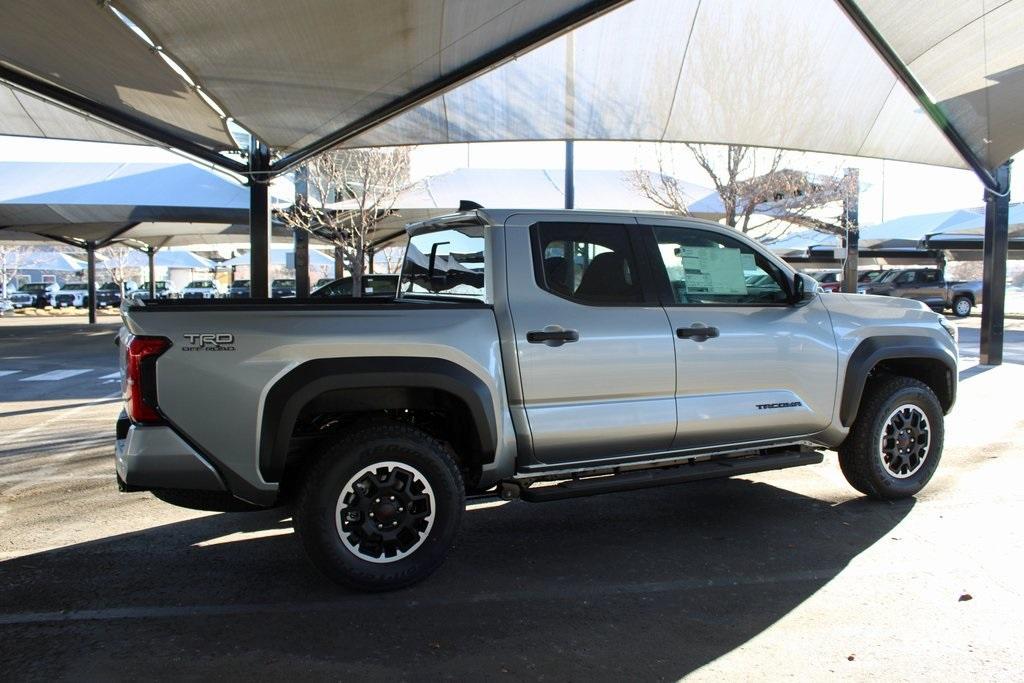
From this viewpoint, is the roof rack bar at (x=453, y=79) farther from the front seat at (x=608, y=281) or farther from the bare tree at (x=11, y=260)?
the bare tree at (x=11, y=260)

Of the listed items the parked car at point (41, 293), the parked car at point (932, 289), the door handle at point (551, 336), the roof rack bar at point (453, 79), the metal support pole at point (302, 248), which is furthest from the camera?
the parked car at point (41, 293)

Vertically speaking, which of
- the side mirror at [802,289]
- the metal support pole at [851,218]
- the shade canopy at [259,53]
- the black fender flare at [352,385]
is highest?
the shade canopy at [259,53]


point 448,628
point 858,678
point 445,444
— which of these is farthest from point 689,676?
point 445,444

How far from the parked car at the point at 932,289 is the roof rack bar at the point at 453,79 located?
25478mm

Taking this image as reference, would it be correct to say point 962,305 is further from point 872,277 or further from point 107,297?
point 107,297

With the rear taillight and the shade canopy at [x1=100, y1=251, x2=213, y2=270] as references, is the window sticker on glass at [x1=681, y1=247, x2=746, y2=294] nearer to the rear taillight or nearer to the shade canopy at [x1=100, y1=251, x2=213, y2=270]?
the rear taillight

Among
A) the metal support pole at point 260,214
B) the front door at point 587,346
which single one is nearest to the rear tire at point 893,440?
the front door at point 587,346

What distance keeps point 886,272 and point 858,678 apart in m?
32.7

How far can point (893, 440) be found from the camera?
5629 mm

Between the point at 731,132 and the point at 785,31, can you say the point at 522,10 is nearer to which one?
the point at 785,31

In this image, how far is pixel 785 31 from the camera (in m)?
11.7

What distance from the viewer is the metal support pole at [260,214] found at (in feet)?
38.9

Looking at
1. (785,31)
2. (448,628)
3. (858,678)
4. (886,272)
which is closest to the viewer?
(858,678)

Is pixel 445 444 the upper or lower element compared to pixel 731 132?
lower
